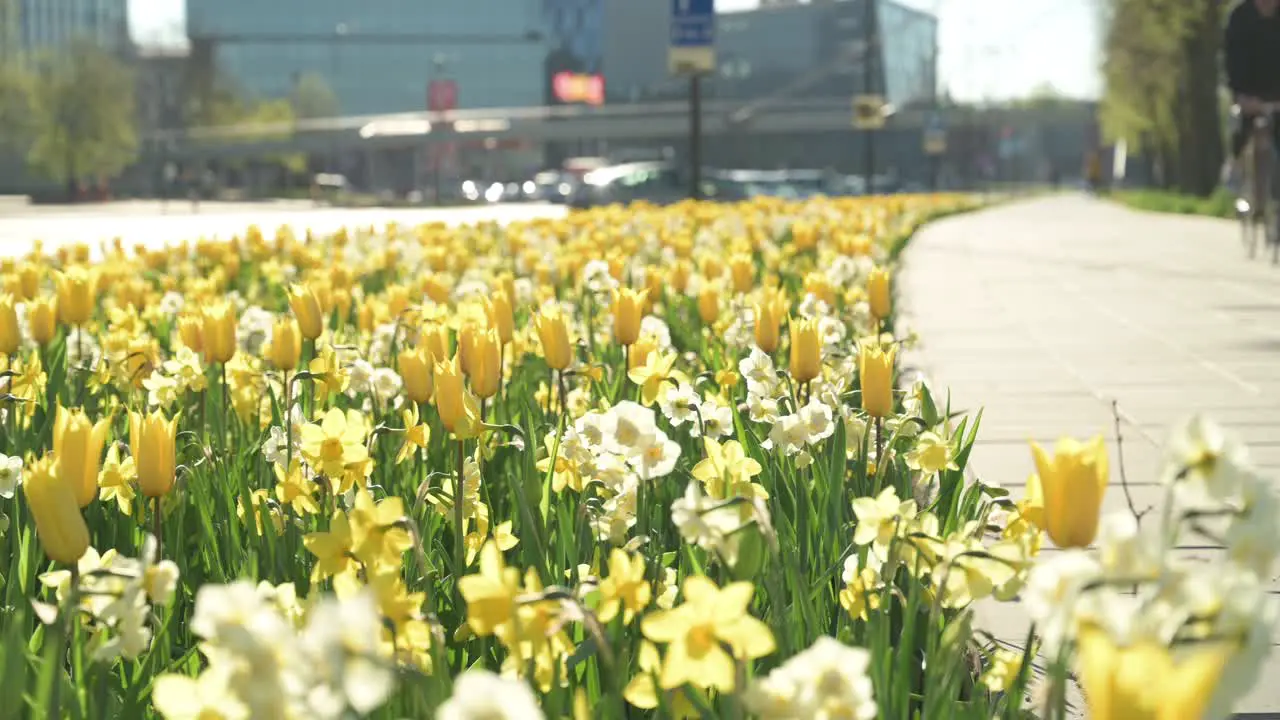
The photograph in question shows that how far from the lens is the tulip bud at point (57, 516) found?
2043 millimetres

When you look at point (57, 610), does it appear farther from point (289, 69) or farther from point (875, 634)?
point (289, 69)

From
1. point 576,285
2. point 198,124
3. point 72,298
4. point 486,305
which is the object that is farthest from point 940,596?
point 198,124

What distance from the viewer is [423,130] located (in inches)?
4449

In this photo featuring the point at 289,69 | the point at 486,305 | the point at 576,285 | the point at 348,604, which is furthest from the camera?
the point at 289,69

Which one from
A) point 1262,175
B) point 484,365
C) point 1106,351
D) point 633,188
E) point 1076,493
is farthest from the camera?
point 633,188

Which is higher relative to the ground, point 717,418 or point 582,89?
point 582,89

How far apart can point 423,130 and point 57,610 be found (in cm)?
11272

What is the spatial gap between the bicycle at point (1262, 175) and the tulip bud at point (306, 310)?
31.7 feet

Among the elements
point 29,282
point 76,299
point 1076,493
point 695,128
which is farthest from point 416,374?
point 695,128

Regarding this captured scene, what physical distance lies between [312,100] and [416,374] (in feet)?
415

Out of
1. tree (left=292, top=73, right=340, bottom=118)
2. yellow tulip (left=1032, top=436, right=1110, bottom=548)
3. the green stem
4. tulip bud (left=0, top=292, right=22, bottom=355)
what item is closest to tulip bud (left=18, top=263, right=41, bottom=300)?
tulip bud (left=0, top=292, right=22, bottom=355)

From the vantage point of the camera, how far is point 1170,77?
46.4m

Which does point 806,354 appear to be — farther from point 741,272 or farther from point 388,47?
point 388,47

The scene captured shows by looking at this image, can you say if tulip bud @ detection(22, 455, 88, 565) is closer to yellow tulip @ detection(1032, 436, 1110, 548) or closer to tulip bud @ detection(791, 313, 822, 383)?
yellow tulip @ detection(1032, 436, 1110, 548)
